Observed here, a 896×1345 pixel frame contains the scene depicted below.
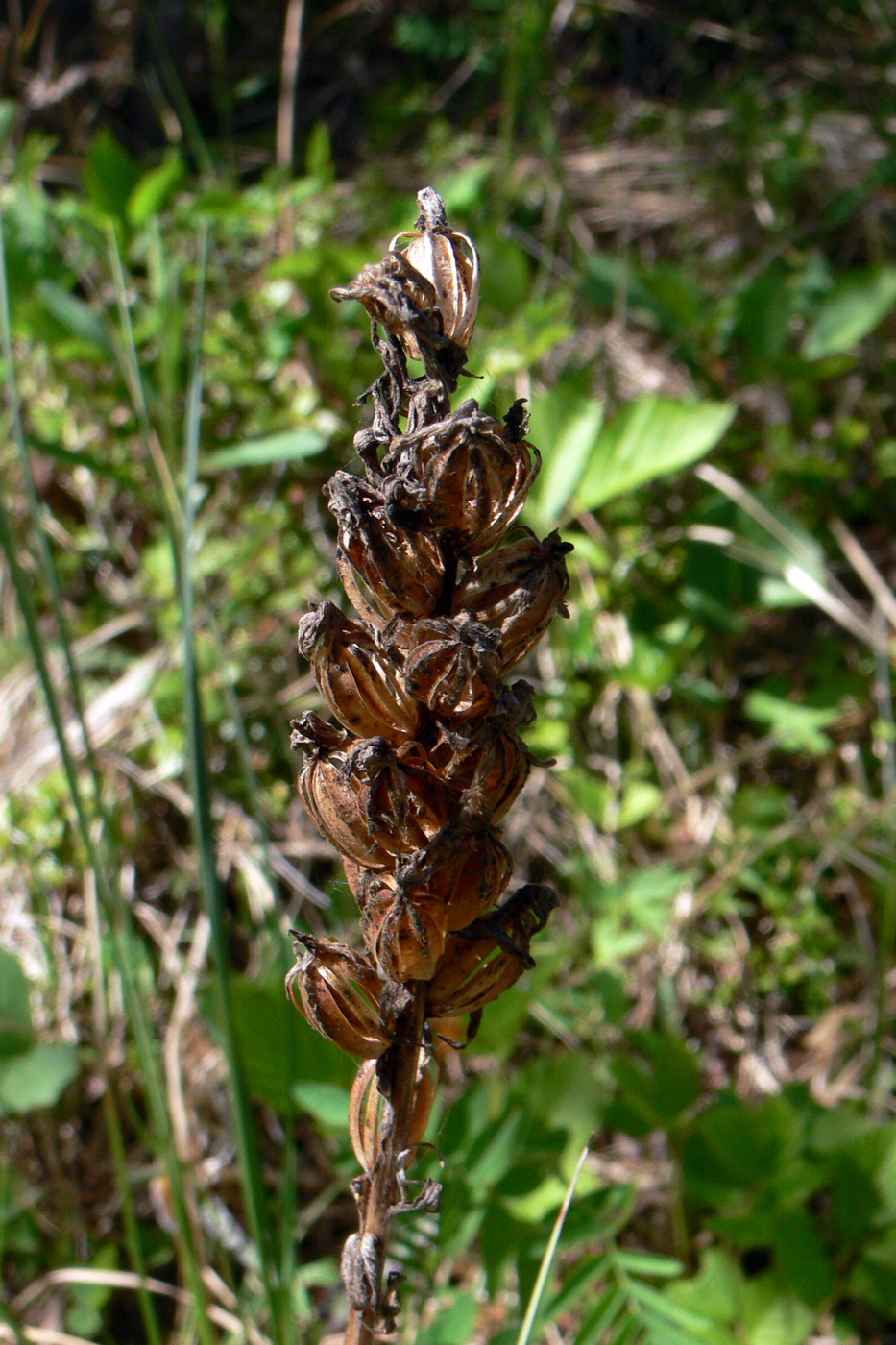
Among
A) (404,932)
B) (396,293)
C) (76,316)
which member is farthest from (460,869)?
(76,316)

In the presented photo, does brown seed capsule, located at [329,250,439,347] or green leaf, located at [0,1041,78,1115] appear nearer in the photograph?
brown seed capsule, located at [329,250,439,347]

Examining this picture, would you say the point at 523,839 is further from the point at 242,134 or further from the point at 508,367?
the point at 242,134

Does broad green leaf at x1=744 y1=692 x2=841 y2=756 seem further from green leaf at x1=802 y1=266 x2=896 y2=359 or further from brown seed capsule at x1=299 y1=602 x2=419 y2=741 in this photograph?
brown seed capsule at x1=299 y1=602 x2=419 y2=741

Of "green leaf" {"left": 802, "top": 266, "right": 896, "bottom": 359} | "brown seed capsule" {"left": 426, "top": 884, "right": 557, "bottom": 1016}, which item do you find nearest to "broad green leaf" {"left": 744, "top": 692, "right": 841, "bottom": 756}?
"green leaf" {"left": 802, "top": 266, "right": 896, "bottom": 359}

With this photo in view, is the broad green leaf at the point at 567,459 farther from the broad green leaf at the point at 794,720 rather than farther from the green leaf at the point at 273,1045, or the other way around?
the green leaf at the point at 273,1045

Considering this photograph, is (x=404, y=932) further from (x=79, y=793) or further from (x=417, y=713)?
(x=79, y=793)
